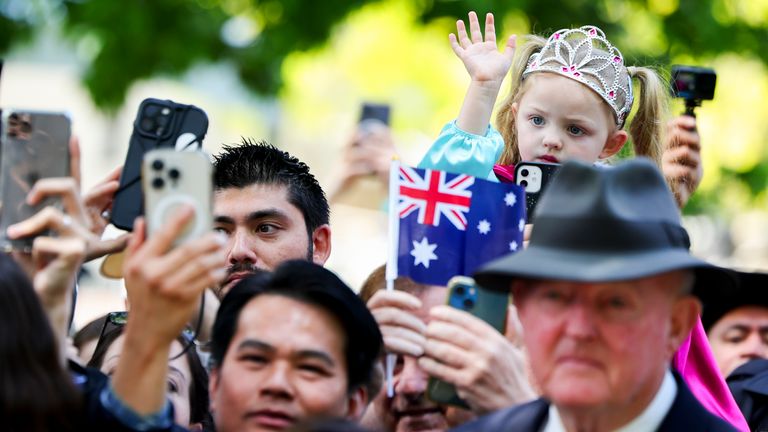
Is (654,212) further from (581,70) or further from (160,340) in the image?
(581,70)

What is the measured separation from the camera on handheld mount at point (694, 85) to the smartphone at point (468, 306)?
2076mm

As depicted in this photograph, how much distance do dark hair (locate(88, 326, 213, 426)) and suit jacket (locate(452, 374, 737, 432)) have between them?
4.97 ft

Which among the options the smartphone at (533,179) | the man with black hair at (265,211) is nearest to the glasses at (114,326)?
the man with black hair at (265,211)

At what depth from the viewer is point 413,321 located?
4.16m

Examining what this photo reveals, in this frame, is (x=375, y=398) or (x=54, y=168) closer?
(x=54, y=168)

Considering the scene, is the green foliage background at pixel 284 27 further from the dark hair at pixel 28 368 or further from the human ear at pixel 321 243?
the dark hair at pixel 28 368

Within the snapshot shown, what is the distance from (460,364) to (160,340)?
82 cm

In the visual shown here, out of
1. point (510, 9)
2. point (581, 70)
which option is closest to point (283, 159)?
point (581, 70)

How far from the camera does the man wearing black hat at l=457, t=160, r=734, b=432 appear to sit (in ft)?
11.0

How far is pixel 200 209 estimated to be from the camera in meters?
3.55

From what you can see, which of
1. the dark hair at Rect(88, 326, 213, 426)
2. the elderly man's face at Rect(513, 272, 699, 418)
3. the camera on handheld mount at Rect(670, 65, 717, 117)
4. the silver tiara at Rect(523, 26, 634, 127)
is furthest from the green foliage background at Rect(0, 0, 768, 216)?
the elderly man's face at Rect(513, 272, 699, 418)

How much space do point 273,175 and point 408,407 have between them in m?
1.40

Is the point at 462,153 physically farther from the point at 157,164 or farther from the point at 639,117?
the point at 157,164

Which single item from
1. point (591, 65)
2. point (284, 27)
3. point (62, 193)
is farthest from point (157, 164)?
point (284, 27)
